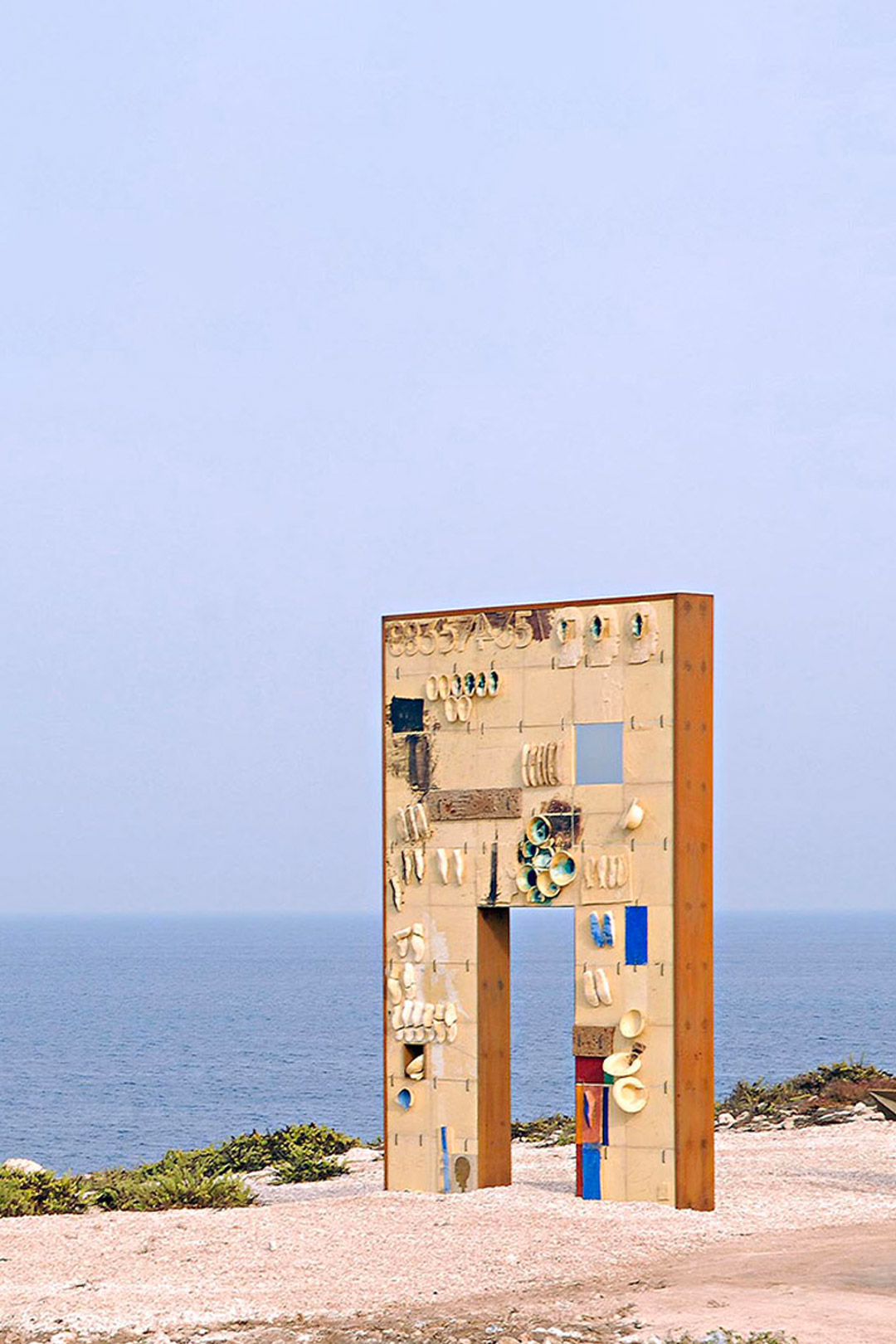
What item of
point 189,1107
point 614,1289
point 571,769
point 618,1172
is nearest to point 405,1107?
point 618,1172

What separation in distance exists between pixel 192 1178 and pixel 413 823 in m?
5.19

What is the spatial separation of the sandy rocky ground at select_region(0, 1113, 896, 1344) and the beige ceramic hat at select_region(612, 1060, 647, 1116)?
0.94 m

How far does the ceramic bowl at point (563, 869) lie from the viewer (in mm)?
19125

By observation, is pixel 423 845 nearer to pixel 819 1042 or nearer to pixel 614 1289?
pixel 614 1289

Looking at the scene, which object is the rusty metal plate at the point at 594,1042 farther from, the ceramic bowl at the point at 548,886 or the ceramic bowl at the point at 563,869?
the ceramic bowl at the point at 563,869

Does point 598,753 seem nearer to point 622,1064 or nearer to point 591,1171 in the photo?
point 622,1064

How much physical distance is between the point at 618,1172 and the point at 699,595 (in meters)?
5.61

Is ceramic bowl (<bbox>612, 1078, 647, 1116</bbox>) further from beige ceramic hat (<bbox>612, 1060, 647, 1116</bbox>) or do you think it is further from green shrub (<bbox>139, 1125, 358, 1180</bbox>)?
green shrub (<bbox>139, 1125, 358, 1180</bbox>)

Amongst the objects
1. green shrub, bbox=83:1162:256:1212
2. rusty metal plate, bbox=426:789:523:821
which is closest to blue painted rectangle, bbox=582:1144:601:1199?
rusty metal plate, bbox=426:789:523:821

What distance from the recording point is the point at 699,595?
18719 mm

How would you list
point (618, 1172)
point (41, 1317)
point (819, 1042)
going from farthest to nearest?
point (819, 1042) → point (618, 1172) → point (41, 1317)

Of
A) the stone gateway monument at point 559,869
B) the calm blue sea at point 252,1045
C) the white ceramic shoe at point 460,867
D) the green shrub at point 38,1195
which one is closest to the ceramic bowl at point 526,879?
the stone gateway monument at point 559,869

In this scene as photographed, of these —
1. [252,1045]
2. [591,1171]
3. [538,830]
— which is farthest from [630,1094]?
[252,1045]

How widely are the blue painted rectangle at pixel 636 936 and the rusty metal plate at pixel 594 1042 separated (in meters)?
0.72
